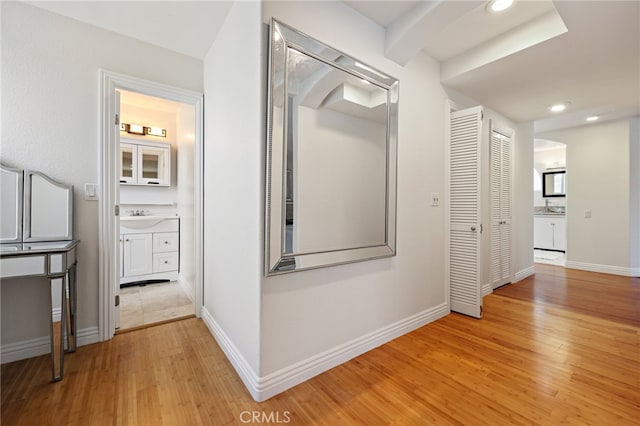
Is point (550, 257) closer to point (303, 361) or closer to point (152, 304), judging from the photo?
point (303, 361)

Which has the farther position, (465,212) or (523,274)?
(523,274)

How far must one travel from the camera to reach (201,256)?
8.66 feet

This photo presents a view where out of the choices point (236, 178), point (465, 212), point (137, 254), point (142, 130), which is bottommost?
point (137, 254)

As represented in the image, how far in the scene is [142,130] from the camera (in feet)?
12.8

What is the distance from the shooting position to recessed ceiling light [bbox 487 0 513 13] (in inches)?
72.5

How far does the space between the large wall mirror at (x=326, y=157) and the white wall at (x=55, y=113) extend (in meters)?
1.62

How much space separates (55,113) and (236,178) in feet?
4.80

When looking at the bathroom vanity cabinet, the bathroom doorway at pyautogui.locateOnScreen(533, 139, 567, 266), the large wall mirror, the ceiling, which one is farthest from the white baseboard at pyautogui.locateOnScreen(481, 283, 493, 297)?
the bathroom vanity cabinet

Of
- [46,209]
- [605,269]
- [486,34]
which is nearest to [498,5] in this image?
[486,34]

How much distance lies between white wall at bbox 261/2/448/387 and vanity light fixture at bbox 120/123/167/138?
330 centimetres

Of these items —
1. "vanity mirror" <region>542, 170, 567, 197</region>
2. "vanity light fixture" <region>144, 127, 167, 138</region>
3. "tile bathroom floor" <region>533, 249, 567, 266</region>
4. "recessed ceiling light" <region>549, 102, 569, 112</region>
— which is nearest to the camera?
"recessed ceiling light" <region>549, 102, 569, 112</region>

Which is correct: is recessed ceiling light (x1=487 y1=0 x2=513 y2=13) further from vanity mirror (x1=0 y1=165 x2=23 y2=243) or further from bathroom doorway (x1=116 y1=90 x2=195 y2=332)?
vanity mirror (x1=0 y1=165 x2=23 y2=243)

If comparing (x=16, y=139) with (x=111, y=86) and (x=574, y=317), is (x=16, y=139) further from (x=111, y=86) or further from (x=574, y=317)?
(x=574, y=317)

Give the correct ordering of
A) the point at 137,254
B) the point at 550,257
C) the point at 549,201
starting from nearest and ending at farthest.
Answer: the point at 137,254 → the point at 550,257 → the point at 549,201
